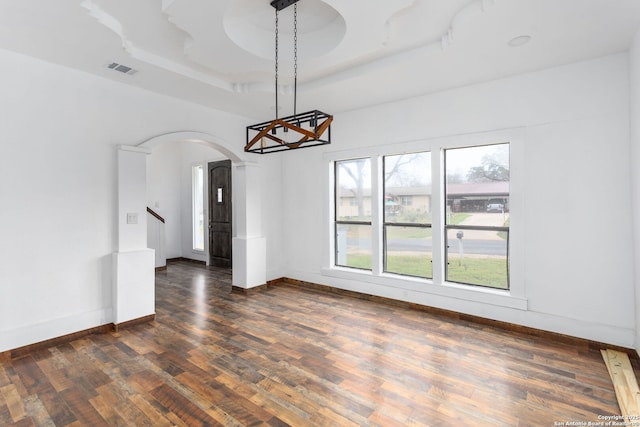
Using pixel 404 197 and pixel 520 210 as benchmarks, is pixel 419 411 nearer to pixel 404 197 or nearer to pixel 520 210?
pixel 520 210

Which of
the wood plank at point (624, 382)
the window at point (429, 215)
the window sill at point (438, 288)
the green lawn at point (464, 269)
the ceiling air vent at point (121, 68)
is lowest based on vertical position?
the wood plank at point (624, 382)

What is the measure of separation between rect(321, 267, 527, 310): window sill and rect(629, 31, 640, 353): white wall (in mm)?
1002

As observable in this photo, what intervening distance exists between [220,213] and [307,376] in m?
5.48

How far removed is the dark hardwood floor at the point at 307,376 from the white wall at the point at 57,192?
43 centimetres

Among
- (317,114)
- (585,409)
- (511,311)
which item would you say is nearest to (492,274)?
(511,311)

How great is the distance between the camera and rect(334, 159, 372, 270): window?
5.29 metres

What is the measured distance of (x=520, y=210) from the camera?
3811mm

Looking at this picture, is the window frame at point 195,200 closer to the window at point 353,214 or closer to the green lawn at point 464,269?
the window at point 353,214

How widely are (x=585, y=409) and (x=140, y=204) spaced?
480 cm

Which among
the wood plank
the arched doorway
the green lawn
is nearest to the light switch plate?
the arched doorway

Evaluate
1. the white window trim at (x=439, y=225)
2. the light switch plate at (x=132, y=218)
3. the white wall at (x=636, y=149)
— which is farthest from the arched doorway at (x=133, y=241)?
the white wall at (x=636, y=149)

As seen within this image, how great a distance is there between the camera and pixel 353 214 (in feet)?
17.8

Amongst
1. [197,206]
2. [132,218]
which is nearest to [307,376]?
[132,218]

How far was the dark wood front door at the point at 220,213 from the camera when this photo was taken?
7453mm
